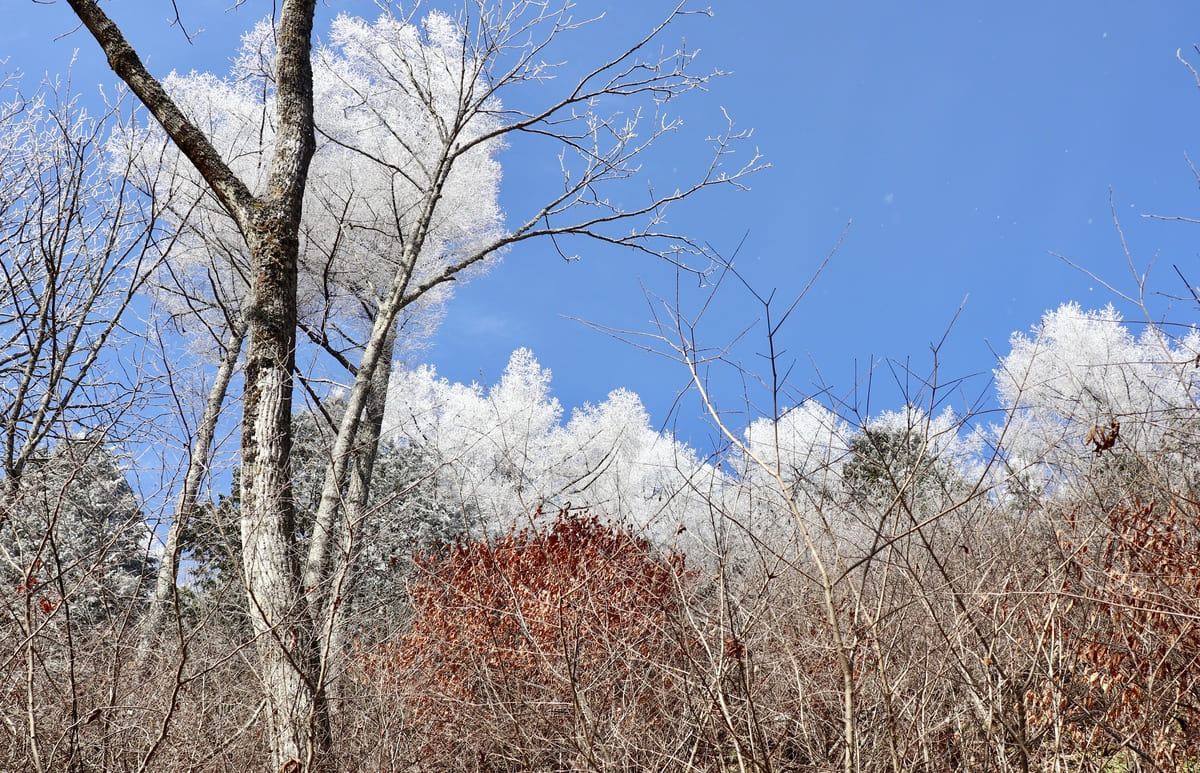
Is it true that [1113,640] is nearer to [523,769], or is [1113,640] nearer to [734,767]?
[734,767]

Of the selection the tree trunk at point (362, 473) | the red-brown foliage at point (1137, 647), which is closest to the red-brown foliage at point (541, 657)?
the tree trunk at point (362, 473)

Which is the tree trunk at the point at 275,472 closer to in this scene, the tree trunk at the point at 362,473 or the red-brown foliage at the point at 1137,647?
the tree trunk at the point at 362,473

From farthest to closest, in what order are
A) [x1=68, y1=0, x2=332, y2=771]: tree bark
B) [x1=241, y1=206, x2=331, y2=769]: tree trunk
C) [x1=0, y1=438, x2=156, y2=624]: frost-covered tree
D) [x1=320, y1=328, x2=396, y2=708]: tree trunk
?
1. [x1=320, y1=328, x2=396, y2=708]: tree trunk
2. [x1=68, y1=0, x2=332, y2=771]: tree bark
3. [x1=241, y1=206, x2=331, y2=769]: tree trunk
4. [x1=0, y1=438, x2=156, y2=624]: frost-covered tree

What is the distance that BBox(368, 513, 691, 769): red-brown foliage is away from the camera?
3.65 meters

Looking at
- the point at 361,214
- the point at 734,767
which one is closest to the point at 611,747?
the point at 734,767

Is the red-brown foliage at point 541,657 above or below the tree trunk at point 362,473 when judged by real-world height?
below

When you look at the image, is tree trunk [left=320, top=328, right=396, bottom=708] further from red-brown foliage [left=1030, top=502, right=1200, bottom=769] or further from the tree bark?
red-brown foliage [left=1030, top=502, right=1200, bottom=769]

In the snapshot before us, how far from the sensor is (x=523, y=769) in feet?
12.5

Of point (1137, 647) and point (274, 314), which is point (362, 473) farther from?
point (1137, 647)

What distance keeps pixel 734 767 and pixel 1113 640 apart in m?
1.68

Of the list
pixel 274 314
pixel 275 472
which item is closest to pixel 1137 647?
pixel 275 472

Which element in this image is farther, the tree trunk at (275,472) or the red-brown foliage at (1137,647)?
the tree trunk at (275,472)

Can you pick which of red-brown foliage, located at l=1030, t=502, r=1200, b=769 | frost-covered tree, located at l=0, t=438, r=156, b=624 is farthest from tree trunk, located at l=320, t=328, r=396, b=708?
red-brown foliage, located at l=1030, t=502, r=1200, b=769

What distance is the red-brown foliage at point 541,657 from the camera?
3652 millimetres
